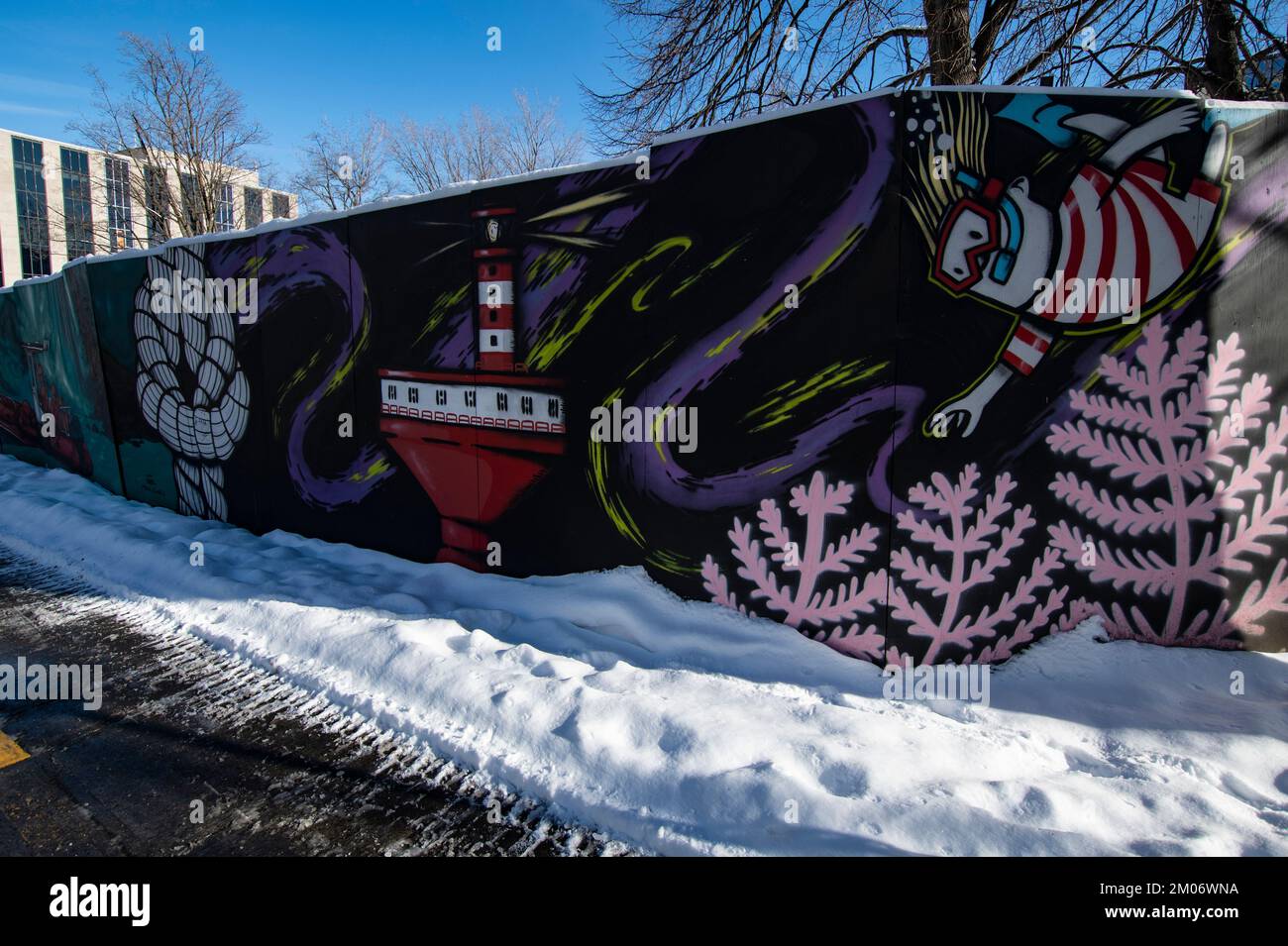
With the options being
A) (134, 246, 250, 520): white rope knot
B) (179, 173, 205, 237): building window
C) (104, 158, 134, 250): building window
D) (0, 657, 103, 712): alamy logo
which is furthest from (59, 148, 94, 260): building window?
(0, 657, 103, 712): alamy logo

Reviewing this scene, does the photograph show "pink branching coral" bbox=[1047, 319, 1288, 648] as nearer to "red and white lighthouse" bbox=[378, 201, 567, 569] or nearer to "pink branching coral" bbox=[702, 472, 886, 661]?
"pink branching coral" bbox=[702, 472, 886, 661]

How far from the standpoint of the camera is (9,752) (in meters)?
3.34

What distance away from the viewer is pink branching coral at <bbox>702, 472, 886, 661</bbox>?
3705 millimetres

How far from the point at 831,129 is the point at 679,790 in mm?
3335

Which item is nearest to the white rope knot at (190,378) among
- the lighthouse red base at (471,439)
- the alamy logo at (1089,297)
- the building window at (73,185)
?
the lighthouse red base at (471,439)

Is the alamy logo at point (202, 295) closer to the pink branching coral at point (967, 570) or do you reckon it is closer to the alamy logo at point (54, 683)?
the alamy logo at point (54, 683)

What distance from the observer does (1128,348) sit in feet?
11.1

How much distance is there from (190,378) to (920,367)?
Answer: 738 centimetres

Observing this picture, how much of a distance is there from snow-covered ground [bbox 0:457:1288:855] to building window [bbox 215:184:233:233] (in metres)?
28.6

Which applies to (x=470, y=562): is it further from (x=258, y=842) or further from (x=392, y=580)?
(x=258, y=842)

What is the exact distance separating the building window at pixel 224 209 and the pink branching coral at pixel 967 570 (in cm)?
3092

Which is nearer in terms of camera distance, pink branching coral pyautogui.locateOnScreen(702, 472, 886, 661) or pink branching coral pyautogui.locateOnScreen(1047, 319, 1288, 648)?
pink branching coral pyautogui.locateOnScreen(1047, 319, 1288, 648)
